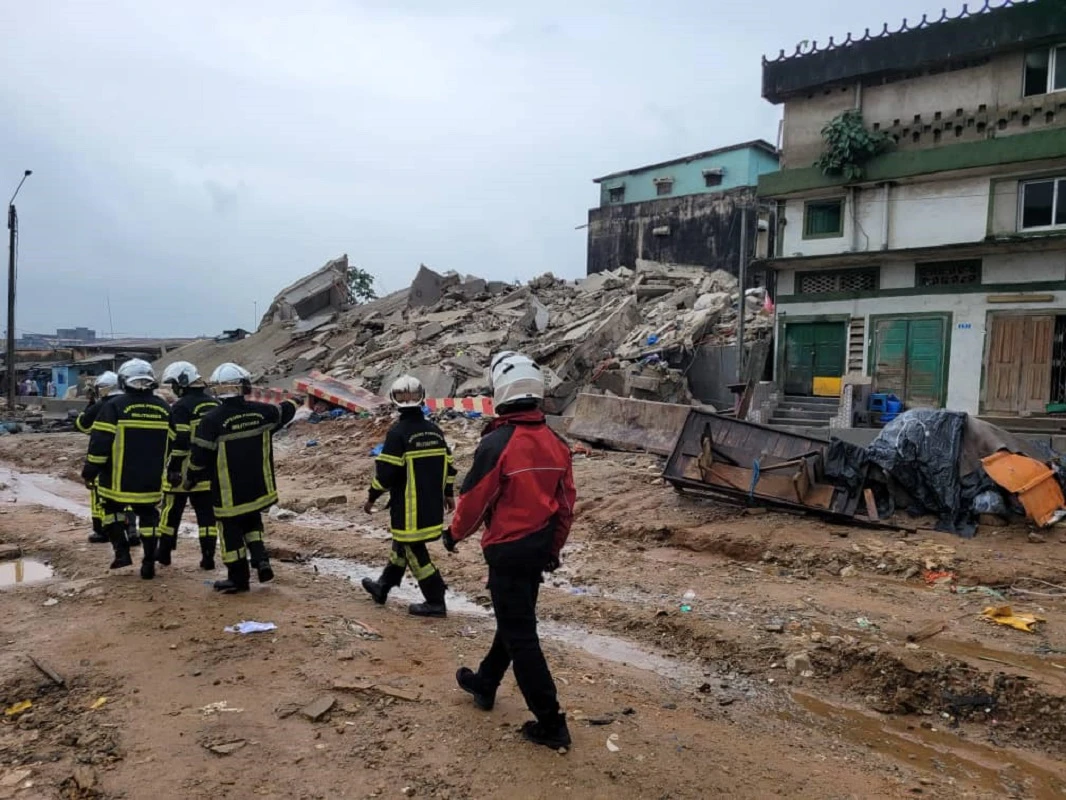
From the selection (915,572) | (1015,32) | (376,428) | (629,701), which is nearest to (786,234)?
(1015,32)

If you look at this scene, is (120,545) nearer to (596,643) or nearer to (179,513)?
(179,513)

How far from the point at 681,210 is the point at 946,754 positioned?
33.3 meters

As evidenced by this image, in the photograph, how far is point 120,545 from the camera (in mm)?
6465

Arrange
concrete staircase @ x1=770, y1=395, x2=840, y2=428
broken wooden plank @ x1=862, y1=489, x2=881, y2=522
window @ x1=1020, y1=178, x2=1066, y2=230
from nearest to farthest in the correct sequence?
broken wooden plank @ x1=862, y1=489, x2=881, y2=522 < window @ x1=1020, y1=178, x2=1066, y2=230 < concrete staircase @ x1=770, y1=395, x2=840, y2=428

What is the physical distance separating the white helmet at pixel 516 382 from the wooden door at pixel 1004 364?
15.8 m

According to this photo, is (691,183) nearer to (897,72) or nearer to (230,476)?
(897,72)

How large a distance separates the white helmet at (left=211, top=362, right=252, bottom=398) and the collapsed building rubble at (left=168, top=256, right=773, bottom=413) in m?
10.7

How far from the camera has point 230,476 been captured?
18.7ft

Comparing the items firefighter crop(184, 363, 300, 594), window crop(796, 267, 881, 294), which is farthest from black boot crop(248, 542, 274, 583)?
window crop(796, 267, 881, 294)

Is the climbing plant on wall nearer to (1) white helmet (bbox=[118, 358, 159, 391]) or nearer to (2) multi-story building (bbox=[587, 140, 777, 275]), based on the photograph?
(2) multi-story building (bbox=[587, 140, 777, 275])

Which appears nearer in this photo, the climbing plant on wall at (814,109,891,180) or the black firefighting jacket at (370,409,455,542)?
the black firefighting jacket at (370,409,455,542)

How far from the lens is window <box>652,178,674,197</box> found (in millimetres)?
36750

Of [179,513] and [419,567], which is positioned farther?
[179,513]

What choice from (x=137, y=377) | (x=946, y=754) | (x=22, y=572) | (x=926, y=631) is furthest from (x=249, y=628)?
(x=926, y=631)
